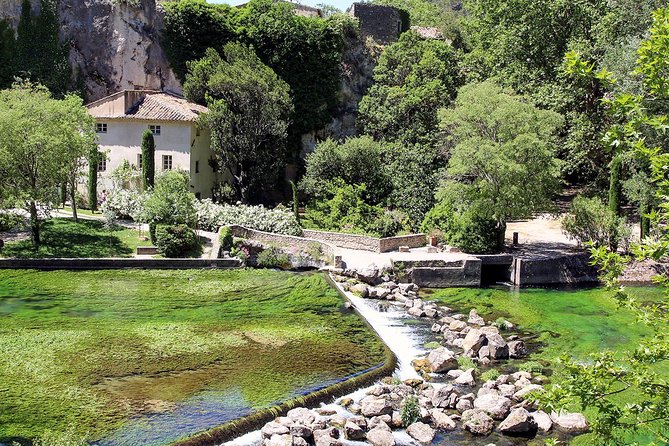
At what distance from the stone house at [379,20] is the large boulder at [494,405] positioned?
38.6 metres

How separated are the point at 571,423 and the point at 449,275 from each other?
49.2ft

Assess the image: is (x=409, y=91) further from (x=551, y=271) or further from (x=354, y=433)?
(x=354, y=433)

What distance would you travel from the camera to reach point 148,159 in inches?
1607

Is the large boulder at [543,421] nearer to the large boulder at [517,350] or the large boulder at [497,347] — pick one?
the large boulder at [497,347]

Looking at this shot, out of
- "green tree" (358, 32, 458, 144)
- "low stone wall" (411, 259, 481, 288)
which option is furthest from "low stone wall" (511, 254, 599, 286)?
"green tree" (358, 32, 458, 144)

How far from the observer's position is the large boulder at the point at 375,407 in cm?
1783

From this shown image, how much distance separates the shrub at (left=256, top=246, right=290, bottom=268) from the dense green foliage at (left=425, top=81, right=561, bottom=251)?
26.8 ft

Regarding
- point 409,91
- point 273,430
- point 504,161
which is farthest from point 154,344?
point 409,91

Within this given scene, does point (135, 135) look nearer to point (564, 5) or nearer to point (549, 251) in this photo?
point (549, 251)

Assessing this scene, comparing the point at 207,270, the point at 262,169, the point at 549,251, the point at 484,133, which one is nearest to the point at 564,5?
the point at 484,133

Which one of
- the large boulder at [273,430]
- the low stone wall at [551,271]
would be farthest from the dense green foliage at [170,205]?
the large boulder at [273,430]

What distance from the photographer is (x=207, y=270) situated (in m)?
32.5

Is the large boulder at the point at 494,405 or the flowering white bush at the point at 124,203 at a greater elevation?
the flowering white bush at the point at 124,203

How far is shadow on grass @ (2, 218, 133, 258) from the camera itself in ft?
106
